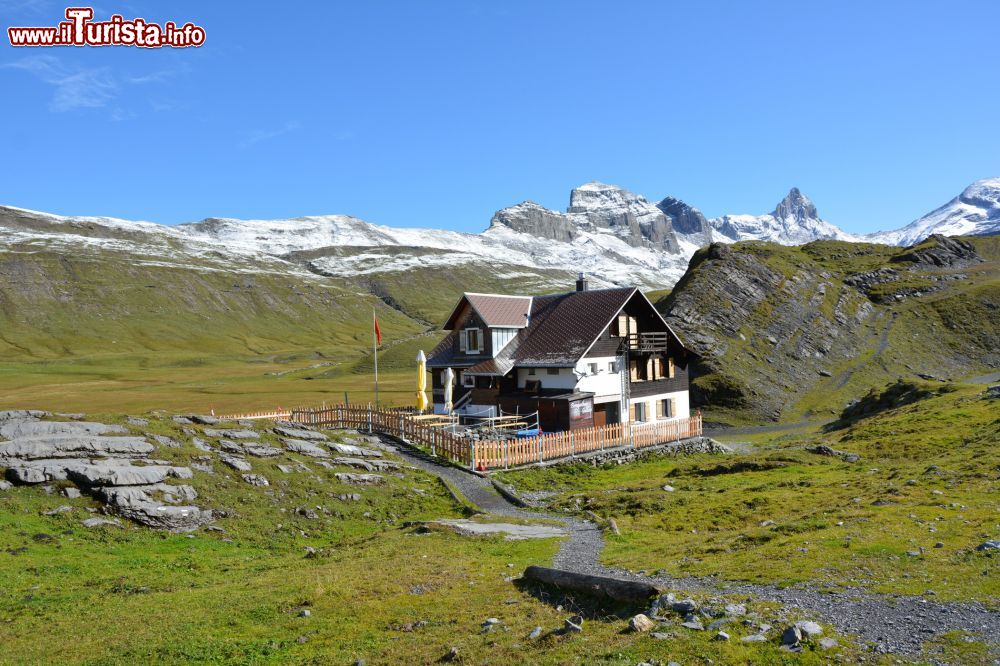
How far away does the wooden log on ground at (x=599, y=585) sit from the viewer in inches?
496

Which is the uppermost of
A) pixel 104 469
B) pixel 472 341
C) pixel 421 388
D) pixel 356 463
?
pixel 472 341

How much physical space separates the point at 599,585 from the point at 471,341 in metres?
39.8

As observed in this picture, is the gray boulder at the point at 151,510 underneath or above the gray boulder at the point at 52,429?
A: underneath

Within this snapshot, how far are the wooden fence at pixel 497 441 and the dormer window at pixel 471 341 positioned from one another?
6.53 meters

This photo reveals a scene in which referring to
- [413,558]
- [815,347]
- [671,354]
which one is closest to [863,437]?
[671,354]

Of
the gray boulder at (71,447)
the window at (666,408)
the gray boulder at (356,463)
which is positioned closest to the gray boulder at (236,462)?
the gray boulder at (71,447)

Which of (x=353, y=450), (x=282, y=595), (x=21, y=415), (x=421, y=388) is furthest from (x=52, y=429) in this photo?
(x=421, y=388)

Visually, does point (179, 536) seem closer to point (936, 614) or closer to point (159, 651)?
point (159, 651)

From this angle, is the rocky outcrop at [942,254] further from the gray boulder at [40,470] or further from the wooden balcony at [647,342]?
the gray boulder at [40,470]

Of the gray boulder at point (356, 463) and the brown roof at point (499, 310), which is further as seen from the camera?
the brown roof at point (499, 310)

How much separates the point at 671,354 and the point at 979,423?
21.4m

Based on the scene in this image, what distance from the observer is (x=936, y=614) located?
11.3 m

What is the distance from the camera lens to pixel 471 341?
52.7 metres

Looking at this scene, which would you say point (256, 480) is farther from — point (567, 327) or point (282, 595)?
point (567, 327)
